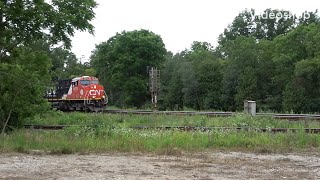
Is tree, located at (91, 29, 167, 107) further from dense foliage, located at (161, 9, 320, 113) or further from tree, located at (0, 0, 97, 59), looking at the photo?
tree, located at (0, 0, 97, 59)

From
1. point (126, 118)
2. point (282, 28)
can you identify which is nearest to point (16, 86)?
point (126, 118)

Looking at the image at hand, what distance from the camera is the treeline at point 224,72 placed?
196 feet

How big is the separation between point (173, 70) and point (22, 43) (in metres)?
62.2

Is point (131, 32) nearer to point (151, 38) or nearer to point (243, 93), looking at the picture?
point (151, 38)

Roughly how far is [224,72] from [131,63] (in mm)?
16687

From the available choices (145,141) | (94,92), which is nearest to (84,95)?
(94,92)

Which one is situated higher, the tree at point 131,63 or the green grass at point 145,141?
the tree at point 131,63

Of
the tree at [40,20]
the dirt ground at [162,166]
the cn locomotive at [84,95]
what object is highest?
the tree at [40,20]

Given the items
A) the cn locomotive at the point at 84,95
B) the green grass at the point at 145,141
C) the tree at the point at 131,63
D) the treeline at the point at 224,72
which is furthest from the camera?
the tree at the point at 131,63

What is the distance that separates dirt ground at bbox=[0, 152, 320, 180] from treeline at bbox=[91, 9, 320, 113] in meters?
44.4

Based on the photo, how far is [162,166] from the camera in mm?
11742

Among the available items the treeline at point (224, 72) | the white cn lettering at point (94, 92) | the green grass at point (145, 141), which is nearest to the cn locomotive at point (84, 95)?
the white cn lettering at point (94, 92)

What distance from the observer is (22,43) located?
661 inches

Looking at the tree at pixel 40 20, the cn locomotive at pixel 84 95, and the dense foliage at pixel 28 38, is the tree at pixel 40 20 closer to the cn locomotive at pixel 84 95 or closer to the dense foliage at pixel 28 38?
the dense foliage at pixel 28 38
